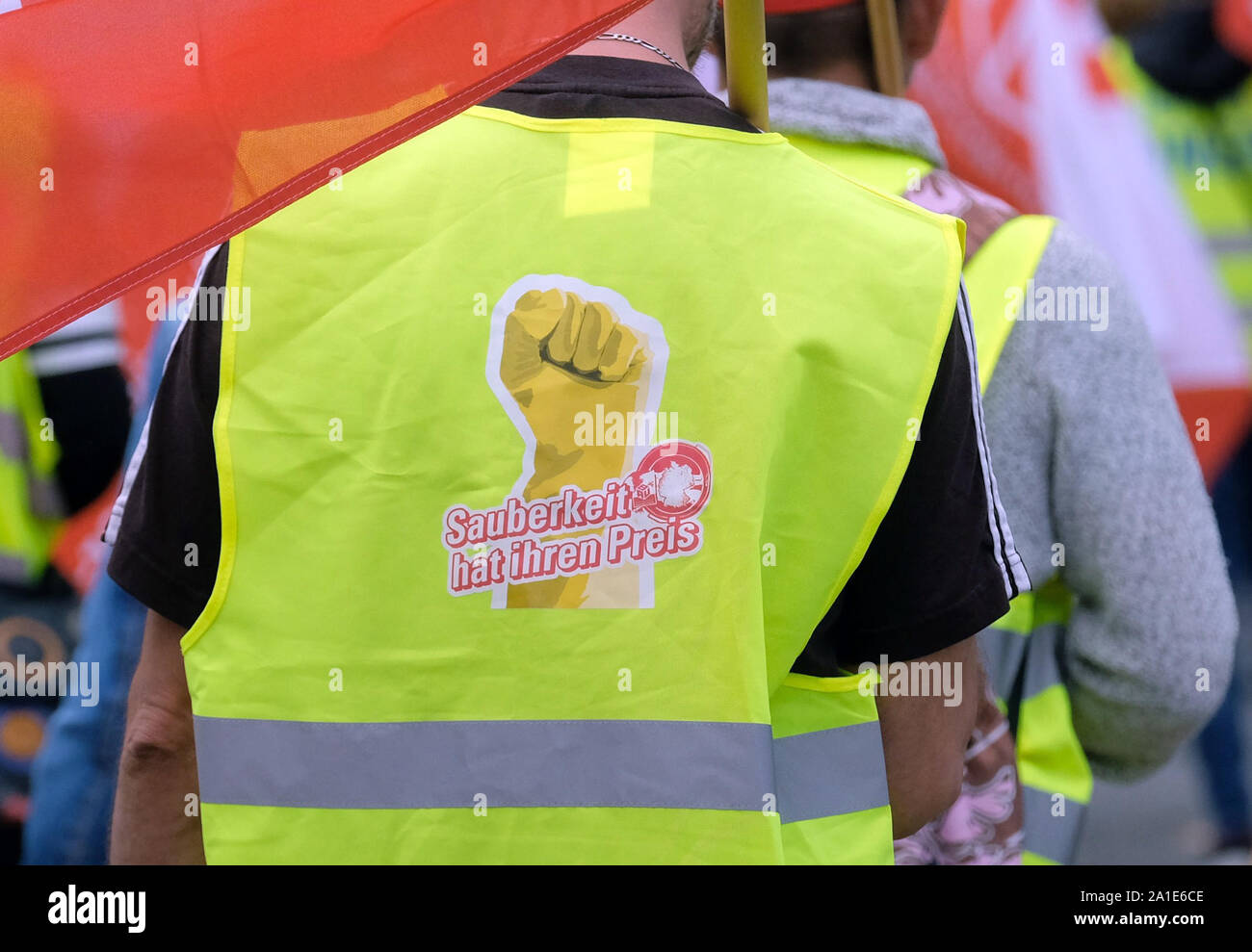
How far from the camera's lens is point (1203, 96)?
12.6ft

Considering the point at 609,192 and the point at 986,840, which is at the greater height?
the point at 609,192

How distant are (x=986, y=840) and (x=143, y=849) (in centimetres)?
123

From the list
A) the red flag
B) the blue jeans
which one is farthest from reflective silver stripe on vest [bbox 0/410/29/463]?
the red flag

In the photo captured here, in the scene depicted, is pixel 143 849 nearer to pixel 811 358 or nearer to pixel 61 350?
pixel 811 358

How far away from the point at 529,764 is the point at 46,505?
5.18ft

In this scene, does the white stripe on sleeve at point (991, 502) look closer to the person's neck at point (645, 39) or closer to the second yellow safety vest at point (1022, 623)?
the person's neck at point (645, 39)

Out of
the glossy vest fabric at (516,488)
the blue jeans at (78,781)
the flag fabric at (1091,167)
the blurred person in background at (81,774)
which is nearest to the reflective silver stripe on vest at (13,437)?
the blurred person in background at (81,774)

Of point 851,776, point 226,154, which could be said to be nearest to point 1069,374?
point 851,776

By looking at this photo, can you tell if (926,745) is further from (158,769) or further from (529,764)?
(158,769)

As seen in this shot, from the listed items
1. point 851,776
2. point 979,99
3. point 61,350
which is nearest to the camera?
point 851,776

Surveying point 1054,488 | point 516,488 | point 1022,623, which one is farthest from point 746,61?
point 1022,623

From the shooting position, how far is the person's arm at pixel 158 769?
4.91ft

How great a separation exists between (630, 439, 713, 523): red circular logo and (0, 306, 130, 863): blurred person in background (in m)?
1.58

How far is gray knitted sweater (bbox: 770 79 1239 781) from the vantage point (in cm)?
215
